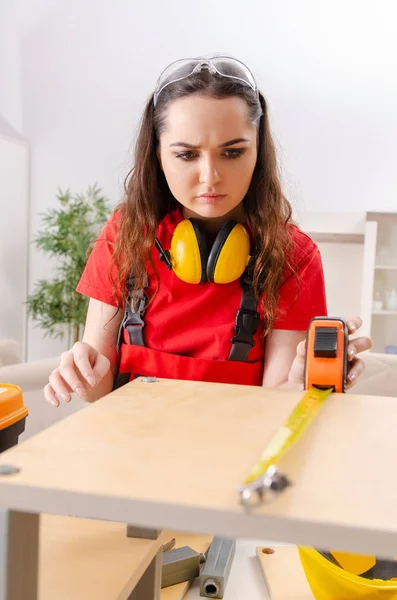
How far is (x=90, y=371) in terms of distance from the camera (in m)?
0.88

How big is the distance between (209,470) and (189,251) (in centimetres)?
66

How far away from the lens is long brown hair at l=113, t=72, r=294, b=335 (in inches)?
45.7

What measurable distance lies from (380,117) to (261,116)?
146 inches

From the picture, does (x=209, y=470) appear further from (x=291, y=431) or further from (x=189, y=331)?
(x=189, y=331)

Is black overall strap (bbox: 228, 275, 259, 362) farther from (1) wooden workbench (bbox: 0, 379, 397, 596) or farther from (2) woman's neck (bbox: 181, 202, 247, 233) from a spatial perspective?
(1) wooden workbench (bbox: 0, 379, 397, 596)

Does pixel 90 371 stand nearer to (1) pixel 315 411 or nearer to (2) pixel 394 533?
(1) pixel 315 411

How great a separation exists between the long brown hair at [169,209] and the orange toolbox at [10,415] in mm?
516

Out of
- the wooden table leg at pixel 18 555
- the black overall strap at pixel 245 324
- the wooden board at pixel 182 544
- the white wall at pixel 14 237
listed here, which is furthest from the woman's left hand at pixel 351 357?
the white wall at pixel 14 237

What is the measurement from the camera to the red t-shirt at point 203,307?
119 cm

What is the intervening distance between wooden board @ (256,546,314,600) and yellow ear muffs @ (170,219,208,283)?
471 mm

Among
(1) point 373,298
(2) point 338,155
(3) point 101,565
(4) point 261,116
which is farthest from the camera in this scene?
(2) point 338,155

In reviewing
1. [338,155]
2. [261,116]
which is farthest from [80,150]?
[261,116]

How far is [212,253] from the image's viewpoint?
3.58ft

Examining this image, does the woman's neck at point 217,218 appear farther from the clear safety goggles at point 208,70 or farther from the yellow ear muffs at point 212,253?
the clear safety goggles at point 208,70
